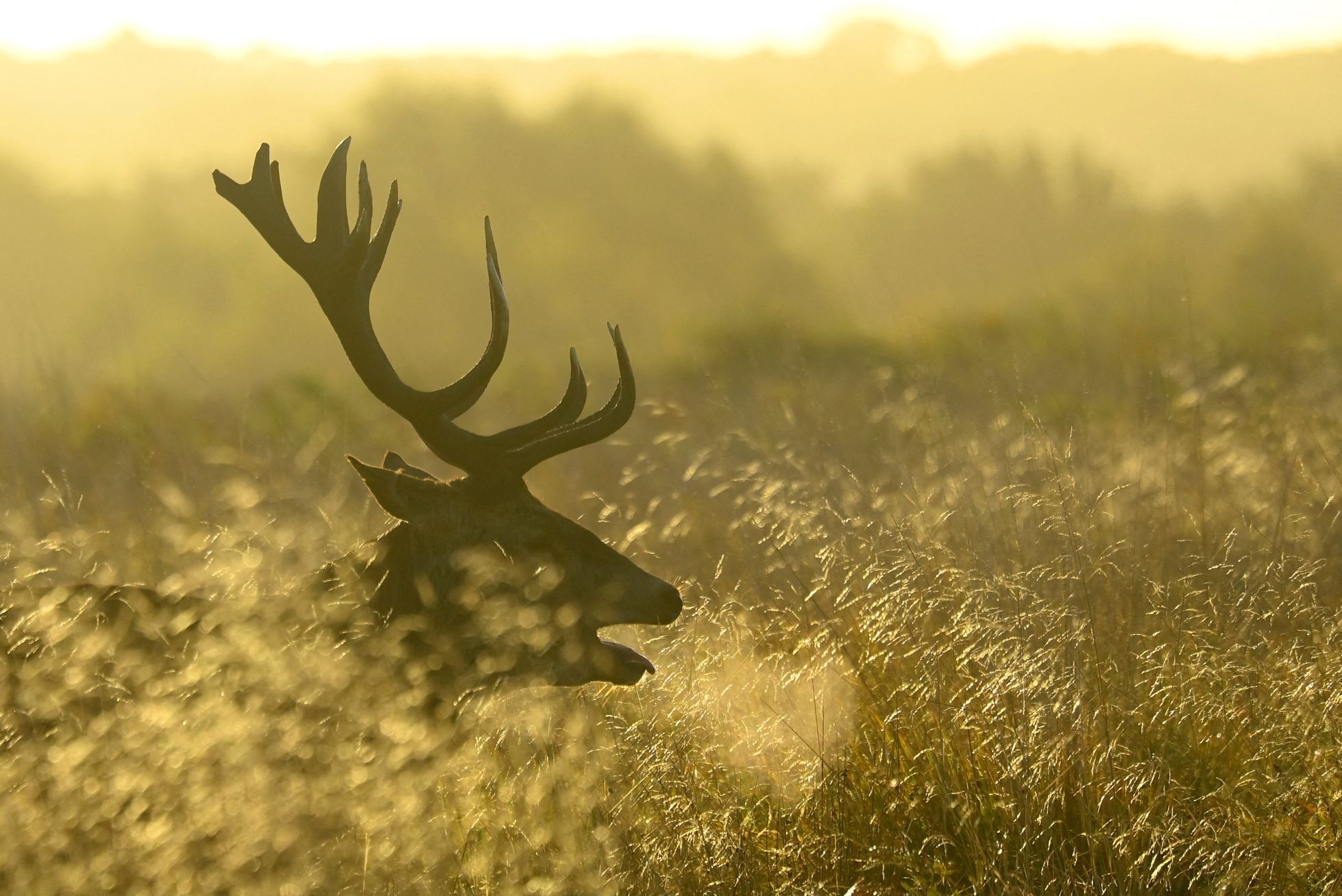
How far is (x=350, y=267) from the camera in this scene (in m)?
4.79

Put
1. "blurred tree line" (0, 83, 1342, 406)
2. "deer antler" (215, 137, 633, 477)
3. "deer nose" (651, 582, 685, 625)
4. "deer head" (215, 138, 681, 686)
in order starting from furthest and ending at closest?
"blurred tree line" (0, 83, 1342, 406) → "deer antler" (215, 137, 633, 477) → "deer nose" (651, 582, 685, 625) → "deer head" (215, 138, 681, 686)

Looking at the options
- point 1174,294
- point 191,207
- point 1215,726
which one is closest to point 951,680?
point 1215,726

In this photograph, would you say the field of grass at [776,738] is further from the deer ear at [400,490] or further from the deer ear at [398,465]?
the deer ear at [398,465]

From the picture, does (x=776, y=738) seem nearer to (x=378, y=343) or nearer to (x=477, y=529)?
(x=477, y=529)

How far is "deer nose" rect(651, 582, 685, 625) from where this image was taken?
4.42m

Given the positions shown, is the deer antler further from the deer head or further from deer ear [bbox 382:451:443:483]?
deer ear [bbox 382:451:443:483]

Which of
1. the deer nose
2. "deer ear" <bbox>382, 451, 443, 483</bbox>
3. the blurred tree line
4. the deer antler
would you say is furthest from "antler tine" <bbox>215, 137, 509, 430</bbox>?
the blurred tree line

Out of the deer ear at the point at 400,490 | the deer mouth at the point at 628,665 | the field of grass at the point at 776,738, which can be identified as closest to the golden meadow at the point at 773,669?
the field of grass at the point at 776,738

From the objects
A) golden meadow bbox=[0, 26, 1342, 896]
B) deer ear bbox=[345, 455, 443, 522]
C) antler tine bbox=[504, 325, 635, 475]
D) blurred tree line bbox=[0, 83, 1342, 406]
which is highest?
antler tine bbox=[504, 325, 635, 475]

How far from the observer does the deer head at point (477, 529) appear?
426 cm

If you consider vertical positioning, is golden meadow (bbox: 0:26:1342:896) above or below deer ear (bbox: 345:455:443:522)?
below

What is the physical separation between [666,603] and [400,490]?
34.8 inches

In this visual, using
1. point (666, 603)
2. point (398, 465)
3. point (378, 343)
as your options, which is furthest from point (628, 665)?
point (378, 343)

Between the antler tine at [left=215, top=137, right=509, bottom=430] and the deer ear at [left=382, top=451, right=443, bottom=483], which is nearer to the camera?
the antler tine at [left=215, top=137, right=509, bottom=430]
